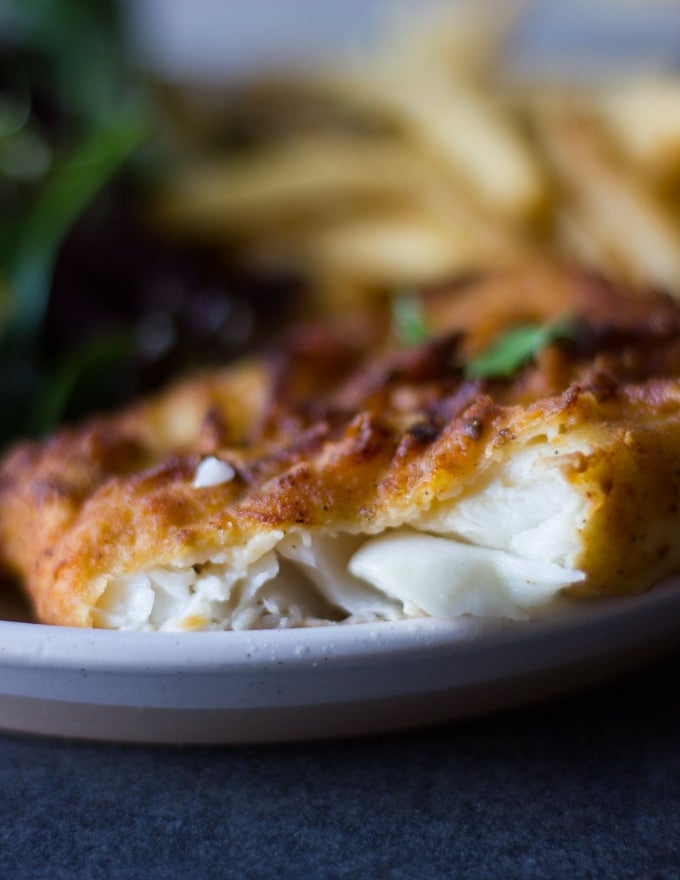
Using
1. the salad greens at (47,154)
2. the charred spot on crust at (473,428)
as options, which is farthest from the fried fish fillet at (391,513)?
the salad greens at (47,154)

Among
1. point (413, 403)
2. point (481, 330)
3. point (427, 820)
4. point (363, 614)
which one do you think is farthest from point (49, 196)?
point (427, 820)

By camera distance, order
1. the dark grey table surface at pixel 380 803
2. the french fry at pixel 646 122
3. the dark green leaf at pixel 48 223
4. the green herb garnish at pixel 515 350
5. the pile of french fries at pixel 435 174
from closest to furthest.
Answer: the dark grey table surface at pixel 380 803, the green herb garnish at pixel 515 350, the french fry at pixel 646 122, the pile of french fries at pixel 435 174, the dark green leaf at pixel 48 223

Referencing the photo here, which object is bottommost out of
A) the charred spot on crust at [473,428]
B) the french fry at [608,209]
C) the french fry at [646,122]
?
the french fry at [608,209]

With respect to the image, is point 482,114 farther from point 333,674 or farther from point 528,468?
point 333,674

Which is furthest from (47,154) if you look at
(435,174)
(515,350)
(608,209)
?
(515,350)

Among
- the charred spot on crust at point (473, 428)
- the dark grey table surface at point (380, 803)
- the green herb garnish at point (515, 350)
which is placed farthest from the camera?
the green herb garnish at point (515, 350)

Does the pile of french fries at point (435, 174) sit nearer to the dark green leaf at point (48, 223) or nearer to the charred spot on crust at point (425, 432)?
the dark green leaf at point (48, 223)

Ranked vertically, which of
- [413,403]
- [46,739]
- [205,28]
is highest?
[413,403]
